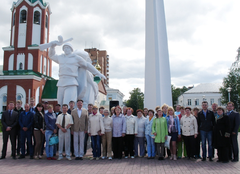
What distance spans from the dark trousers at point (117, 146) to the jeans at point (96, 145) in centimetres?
48

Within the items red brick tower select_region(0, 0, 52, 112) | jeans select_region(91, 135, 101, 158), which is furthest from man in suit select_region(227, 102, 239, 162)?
red brick tower select_region(0, 0, 52, 112)

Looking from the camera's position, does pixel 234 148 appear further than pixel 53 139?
No

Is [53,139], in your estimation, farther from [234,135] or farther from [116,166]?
[234,135]

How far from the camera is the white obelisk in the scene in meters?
13.1

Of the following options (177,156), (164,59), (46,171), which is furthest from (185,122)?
(164,59)

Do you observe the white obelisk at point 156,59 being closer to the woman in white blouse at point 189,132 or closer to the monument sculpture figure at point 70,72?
the monument sculpture figure at point 70,72

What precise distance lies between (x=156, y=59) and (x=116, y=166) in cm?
813

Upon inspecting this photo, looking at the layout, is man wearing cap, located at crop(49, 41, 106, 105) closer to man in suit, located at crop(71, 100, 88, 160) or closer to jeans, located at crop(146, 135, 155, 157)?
man in suit, located at crop(71, 100, 88, 160)

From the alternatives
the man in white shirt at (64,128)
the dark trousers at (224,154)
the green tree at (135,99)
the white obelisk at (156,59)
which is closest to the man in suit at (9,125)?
the man in white shirt at (64,128)

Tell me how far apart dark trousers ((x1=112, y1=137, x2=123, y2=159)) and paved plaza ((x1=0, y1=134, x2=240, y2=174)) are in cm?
26

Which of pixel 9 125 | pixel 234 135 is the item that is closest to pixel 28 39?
pixel 9 125

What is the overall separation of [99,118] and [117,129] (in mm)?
674

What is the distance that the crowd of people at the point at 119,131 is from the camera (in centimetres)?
715

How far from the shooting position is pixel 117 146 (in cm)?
743
